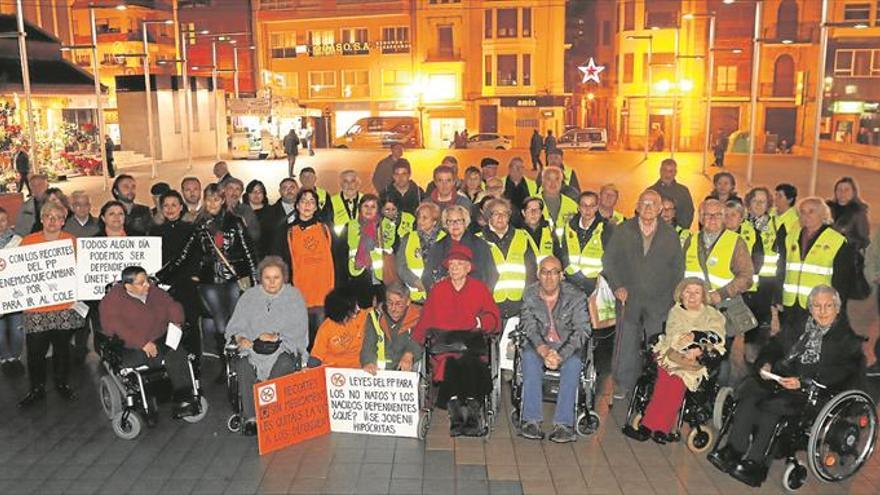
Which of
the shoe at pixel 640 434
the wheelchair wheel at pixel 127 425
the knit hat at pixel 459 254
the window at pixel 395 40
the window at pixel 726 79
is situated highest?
the window at pixel 395 40

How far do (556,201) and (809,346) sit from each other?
13.7 feet

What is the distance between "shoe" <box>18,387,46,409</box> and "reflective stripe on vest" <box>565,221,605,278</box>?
18.0 ft

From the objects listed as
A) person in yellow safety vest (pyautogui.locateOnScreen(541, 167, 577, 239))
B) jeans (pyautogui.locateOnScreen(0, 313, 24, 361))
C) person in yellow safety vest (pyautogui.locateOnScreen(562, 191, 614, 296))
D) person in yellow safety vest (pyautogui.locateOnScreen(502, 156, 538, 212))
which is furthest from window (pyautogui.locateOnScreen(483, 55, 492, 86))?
jeans (pyautogui.locateOnScreen(0, 313, 24, 361))

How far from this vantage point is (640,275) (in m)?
7.41

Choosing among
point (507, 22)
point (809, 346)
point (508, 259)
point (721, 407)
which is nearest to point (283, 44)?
point (507, 22)

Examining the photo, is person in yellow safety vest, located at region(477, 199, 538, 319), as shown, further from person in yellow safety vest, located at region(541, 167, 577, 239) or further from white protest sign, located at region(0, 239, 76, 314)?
white protest sign, located at region(0, 239, 76, 314)

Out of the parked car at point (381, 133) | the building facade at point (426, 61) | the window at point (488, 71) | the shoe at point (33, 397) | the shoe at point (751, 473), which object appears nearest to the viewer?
the shoe at point (751, 473)

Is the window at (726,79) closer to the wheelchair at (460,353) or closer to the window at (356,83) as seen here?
the window at (356,83)

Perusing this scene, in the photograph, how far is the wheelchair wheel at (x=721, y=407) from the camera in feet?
22.1

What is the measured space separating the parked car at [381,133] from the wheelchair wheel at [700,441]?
146 ft

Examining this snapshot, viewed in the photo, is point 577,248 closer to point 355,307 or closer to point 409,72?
point 355,307

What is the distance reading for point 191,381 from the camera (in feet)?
23.6

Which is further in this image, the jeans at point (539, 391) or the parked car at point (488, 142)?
the parked car at point (488, 142)

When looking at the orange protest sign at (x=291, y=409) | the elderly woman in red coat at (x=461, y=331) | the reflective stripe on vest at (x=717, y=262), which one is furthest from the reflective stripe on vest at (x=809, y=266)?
the orange protest sign at (x=291, y=409)
